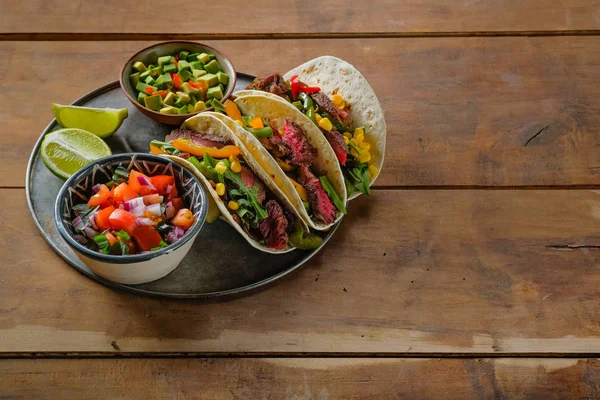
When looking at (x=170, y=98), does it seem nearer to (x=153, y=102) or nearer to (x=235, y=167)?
(x=153, y=102)

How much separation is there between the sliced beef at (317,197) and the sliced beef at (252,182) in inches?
6.4

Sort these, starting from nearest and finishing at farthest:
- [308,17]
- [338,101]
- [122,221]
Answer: [122,221], [338,101], [308,17]

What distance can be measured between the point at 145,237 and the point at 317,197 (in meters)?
0.64

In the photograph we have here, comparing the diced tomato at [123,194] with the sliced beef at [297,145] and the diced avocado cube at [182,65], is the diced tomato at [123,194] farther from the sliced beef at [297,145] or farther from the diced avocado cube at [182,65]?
the diced avocado cube at [182,65]

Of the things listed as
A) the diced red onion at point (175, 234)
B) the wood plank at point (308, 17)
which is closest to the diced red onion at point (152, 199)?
the diced red onion at point (175, 234)

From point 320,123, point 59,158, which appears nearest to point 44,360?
point 59,158

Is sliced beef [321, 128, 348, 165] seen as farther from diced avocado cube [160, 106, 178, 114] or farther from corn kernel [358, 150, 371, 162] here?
diced avocado cube [160, 106, 178, 114]

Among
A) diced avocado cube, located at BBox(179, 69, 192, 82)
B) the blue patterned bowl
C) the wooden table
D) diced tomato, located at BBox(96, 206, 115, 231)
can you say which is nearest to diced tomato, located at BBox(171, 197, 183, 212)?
the blue patterned bowl

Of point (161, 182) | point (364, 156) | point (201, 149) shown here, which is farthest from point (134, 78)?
point (364, 156)

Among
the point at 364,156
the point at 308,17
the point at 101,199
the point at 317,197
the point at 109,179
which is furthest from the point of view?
the point at 308,17

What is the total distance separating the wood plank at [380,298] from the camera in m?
2.17

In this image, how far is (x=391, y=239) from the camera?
2492 millimetres

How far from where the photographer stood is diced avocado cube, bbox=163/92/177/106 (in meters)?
2.66

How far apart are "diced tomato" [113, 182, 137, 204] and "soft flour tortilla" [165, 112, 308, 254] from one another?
0.62 feet
